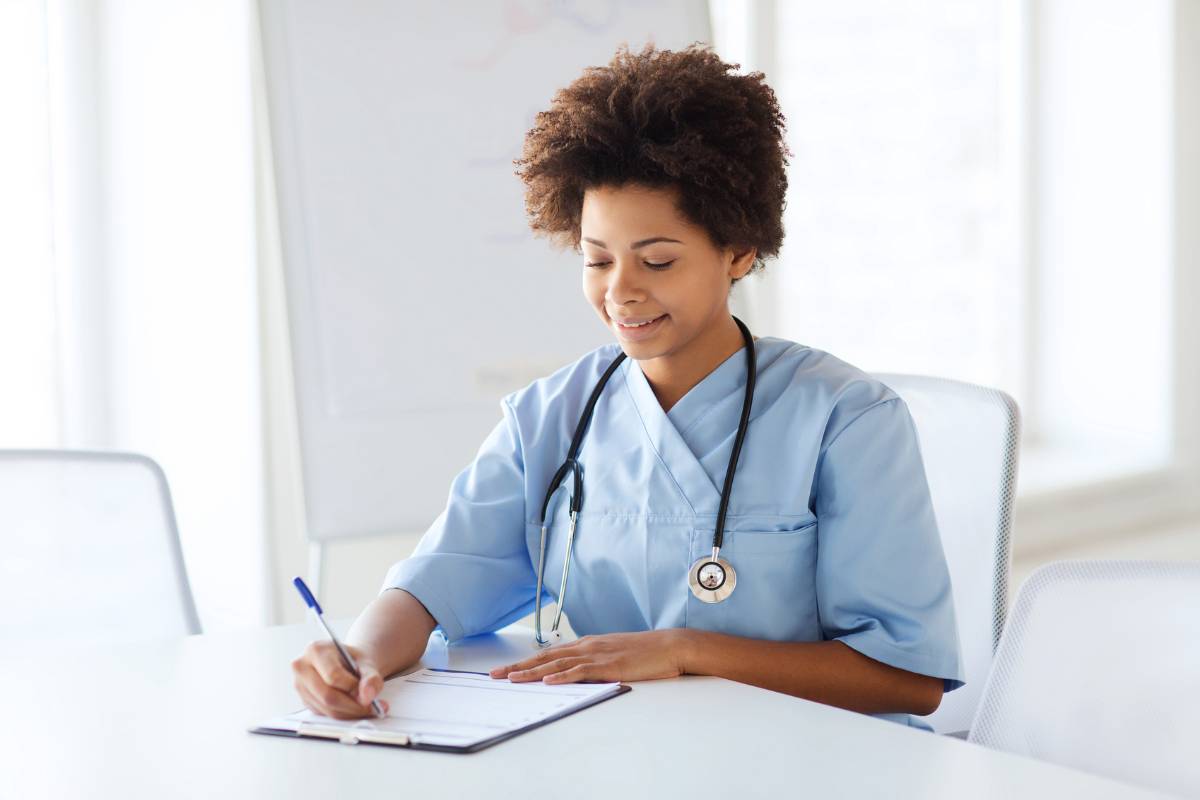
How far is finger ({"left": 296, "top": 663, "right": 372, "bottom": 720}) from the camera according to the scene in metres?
1.15

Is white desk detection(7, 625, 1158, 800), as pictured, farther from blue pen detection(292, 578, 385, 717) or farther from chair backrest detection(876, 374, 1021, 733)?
chair backrest detection(876, 374, 1021, 733)

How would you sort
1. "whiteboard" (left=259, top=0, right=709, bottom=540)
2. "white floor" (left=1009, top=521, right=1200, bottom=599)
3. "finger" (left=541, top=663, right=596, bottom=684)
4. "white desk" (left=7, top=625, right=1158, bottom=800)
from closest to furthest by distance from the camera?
1. "white desk" (left=7, top=625, right=1158, bottom=800)
2. "finger" (left=541, top=663, right=596, bottom=684)
3. "whiteboard" (left=259, top=0, right=709, bottom=540)
4. "white floor" (left=1009, top=521, right=1200, bottom=599)

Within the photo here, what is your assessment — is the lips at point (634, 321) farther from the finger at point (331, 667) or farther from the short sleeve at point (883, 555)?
the finger at point (331, 667)

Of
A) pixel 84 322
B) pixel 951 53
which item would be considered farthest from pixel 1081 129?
pixel 84 322

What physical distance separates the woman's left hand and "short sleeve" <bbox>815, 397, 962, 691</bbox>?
18 cm

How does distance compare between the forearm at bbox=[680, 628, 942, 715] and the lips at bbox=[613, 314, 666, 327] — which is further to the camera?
the lips at bbox=[613, 314, 666, 327]

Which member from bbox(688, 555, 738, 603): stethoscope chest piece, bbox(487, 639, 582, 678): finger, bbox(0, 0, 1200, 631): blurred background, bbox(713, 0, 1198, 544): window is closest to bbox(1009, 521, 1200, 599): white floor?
bbox(713, 0, 1198, 544): window

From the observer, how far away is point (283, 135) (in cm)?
209

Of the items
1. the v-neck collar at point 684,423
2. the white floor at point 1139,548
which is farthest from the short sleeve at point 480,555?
the white floor at point 1139,548

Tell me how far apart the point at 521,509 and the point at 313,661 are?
1.29 ft

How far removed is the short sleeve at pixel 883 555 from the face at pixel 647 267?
209mm

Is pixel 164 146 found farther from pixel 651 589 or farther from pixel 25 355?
pixel 651 589

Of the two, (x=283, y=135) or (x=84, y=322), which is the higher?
(x=283, y=135)

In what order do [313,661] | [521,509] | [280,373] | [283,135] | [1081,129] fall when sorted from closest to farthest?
[313,661]
[521,509]
[283,135]
[280,373]
[1081,129]
